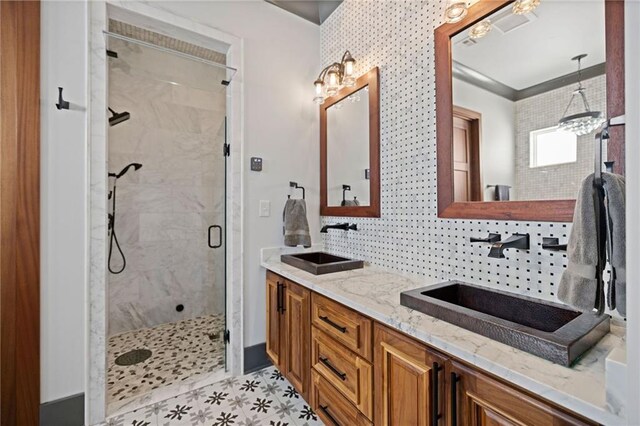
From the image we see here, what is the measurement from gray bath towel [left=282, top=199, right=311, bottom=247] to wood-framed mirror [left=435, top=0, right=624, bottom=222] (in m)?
1.05

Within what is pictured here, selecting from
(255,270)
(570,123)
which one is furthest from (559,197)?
(255,270)

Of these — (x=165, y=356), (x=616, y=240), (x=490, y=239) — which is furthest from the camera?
(x=165, y=356)

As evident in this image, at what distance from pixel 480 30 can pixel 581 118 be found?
622 mm

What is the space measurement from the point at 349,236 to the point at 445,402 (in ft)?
4.40

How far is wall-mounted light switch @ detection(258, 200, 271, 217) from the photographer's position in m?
2.16

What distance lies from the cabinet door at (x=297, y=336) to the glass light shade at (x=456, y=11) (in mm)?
1564

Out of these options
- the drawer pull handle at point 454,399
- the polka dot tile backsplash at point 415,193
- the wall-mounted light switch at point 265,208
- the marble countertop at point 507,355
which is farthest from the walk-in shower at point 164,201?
the drawer pull handle at point 454,399

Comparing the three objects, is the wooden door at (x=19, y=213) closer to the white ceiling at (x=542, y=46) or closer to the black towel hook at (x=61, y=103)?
the black towel hook at (x=61, y=103)

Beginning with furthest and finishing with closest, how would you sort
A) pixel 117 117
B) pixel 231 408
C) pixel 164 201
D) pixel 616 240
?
pixel 164 201 < pixel 117 117 < pixel 231 408 < pixel 616 240

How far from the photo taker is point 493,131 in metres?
1.32

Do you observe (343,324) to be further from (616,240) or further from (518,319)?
(616,240)

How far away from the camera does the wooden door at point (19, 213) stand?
140 centimetres

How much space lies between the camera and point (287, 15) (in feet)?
7.54

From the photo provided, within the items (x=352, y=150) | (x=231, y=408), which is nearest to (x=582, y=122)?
(x=352, y=150)
